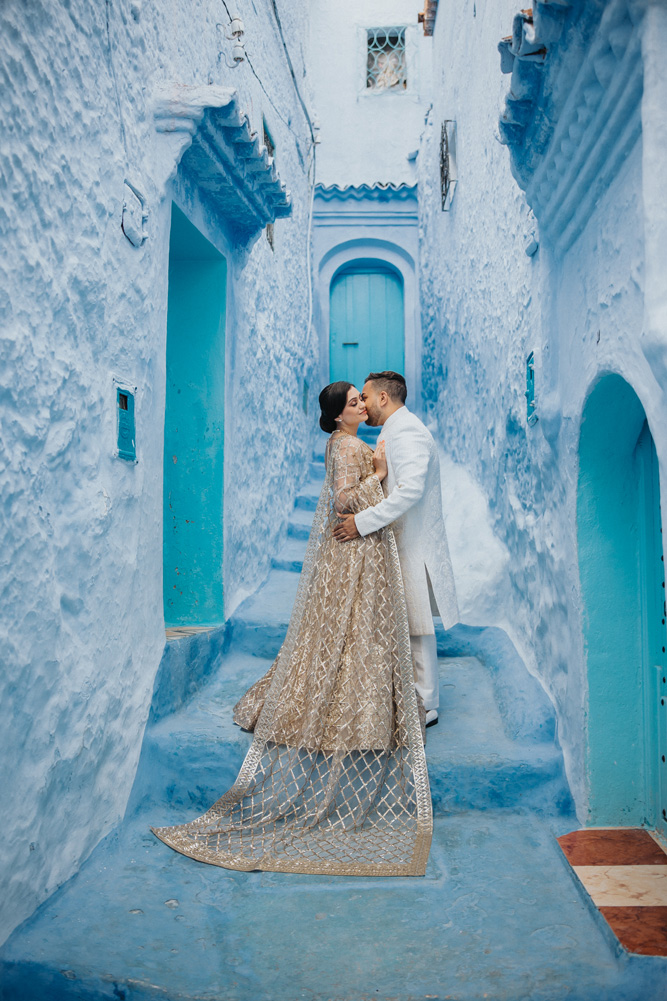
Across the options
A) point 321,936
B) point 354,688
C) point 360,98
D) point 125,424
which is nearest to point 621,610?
point 354,688

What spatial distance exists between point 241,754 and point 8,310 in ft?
6.13

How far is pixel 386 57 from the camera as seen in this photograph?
8.71 m

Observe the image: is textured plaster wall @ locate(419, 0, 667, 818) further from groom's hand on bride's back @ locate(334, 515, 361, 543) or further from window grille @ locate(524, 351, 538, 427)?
groom's hand on bride's back @ locate(334, 515, 361, 543)

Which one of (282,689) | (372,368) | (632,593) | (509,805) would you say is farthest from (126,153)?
(372,368)

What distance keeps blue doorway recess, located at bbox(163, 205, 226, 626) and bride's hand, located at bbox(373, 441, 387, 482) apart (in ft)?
3.33

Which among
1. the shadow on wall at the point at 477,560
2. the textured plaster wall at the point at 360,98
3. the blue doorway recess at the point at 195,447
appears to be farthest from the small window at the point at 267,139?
the textured plaster wall at the point at 360,98

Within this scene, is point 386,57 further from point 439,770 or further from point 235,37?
point 439,770

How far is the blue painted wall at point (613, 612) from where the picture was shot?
259 cm

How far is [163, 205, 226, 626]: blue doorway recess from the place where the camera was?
3.89 meters

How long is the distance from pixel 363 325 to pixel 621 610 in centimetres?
629

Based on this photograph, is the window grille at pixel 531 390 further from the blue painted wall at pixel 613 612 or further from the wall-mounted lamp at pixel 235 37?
the wall-mounted lamp at pixel 235 37

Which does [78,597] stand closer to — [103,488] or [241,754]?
[103,488]

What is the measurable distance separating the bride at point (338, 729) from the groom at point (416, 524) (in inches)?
3.6

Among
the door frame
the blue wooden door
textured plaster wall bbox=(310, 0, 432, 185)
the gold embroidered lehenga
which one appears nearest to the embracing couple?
the gold embroidered lehenga
